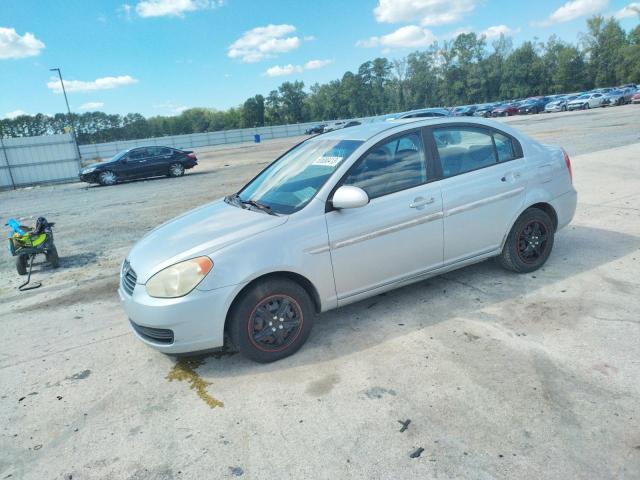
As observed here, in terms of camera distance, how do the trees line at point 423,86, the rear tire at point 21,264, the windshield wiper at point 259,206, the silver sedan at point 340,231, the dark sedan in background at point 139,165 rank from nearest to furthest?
the silver sedan at point 340,231, the windshield wiper at point 259,206, the rear tire at point 21,264, the dark sedan in background at point 139,165, the trees line at point 423,86

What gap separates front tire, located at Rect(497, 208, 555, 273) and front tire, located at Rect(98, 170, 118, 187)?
18.3 metres

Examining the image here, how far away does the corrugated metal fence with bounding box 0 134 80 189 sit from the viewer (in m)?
22.9

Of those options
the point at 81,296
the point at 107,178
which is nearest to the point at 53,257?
the point at 81,296

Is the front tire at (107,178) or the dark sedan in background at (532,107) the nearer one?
the front tire at (107,178)

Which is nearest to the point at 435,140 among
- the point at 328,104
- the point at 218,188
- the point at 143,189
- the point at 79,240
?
the point at 79,240

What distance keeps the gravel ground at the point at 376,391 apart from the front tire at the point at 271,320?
0.44 feet

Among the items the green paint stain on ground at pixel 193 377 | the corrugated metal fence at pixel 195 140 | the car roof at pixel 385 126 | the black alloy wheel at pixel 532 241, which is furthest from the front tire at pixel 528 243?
the corrugated metal fence at pixel 195 140

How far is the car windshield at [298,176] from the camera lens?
12.8 ft

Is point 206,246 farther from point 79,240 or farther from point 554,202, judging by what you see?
point 79,240

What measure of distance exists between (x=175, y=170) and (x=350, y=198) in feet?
60.3

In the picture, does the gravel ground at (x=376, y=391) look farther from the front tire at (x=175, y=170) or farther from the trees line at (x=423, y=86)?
the trees line at (x=423, y=86)

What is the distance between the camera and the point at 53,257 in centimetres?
696

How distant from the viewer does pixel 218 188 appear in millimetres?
14461

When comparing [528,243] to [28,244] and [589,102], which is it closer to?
[28,244]
